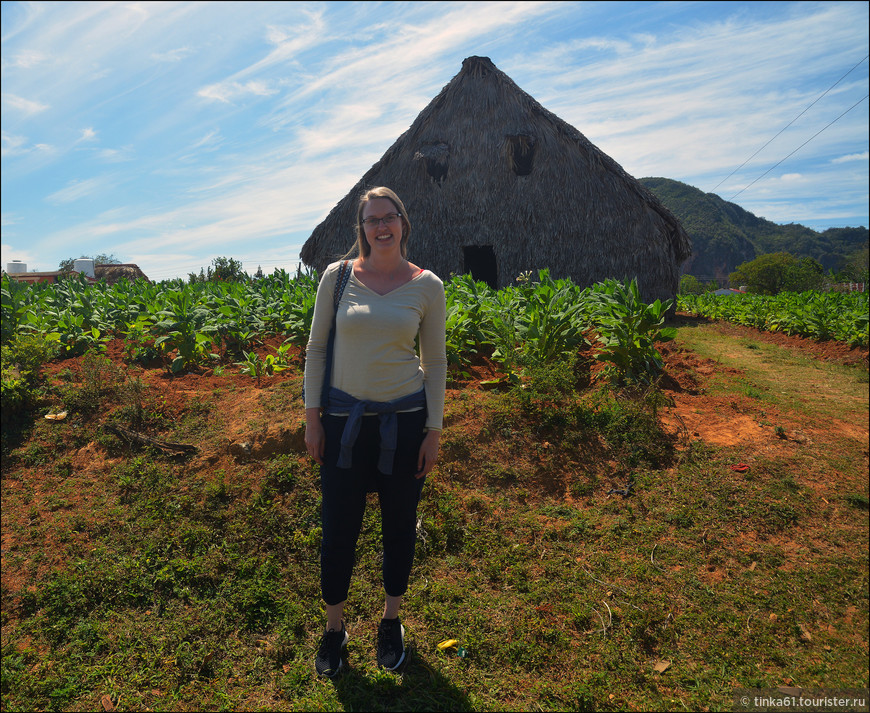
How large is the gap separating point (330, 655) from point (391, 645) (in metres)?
0.29

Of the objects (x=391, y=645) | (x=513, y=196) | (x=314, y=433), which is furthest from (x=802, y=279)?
(x=314, y=433)

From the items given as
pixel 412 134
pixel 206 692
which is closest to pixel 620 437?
pixel 206 692

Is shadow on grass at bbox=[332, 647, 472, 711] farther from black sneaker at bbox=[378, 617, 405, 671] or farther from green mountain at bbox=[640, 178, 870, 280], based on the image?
green mountain at bbox=[640, 178, 870, 280]

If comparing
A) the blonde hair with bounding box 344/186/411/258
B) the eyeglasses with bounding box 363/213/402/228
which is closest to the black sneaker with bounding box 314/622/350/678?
the blonde hair with bounding box 344/186/411/258

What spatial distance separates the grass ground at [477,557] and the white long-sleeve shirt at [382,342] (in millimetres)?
1345

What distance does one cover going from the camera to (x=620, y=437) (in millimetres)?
4438

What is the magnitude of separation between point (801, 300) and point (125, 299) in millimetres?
15271

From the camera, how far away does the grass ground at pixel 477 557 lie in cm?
245

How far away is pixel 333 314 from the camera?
230 cm

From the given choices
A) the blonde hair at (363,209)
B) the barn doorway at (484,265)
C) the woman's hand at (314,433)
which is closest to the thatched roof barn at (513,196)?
the barn doorway at (484,265)

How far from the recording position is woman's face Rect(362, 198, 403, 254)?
7.40 ft

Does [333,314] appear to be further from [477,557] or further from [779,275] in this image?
[779,275]

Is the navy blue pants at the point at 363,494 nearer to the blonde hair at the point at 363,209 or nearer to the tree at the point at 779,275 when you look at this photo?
the blonde hair at the point at 363,209

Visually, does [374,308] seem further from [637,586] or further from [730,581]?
[730,581]
